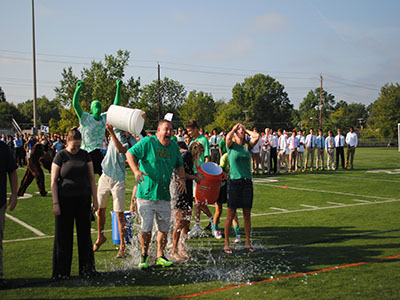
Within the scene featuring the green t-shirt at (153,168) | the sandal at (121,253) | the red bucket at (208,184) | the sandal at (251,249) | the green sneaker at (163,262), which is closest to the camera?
the green t-shirt at (153,168)

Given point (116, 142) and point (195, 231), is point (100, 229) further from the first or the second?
point (195, 231)

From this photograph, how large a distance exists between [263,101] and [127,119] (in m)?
95.0

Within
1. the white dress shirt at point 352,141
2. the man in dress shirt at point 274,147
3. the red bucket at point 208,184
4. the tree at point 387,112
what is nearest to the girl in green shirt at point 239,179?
the red bucket at point 208,184

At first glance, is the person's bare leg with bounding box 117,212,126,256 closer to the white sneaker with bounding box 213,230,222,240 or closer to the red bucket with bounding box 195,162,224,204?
the red bucket with bounding box 195,162,224,204

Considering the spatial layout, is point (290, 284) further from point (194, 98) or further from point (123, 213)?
point (194, 98)

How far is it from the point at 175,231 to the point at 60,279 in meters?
1.87

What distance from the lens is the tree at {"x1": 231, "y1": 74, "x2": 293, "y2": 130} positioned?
98.0m

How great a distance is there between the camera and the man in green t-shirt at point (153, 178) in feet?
19.0

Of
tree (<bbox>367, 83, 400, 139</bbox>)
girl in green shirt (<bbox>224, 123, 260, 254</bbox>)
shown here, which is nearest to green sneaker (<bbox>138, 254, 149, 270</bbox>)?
girl in green shirt (<bbox>224, 123, 260, 254</bbox>)

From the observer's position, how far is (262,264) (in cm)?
616

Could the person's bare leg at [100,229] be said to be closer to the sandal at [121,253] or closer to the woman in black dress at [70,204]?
the sandal at [121,253]

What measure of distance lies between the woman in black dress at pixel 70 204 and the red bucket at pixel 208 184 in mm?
2208

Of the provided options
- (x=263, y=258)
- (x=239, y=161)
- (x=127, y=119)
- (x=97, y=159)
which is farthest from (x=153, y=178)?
(x=263, y=258)

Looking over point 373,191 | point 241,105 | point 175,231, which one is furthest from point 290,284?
point 241,105
